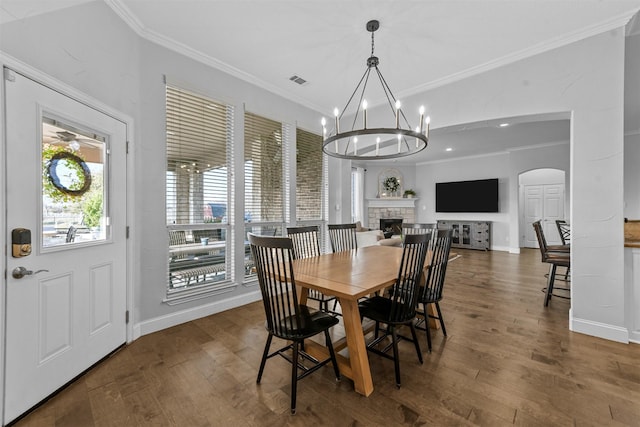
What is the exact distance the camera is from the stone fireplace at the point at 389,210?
906 cm

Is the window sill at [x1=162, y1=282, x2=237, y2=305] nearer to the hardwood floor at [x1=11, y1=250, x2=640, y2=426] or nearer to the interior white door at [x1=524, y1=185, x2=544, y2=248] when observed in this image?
the hardwood floor at [x1=11, y1=250, x2=640, y2=426]

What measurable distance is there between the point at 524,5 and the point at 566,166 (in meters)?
6.13

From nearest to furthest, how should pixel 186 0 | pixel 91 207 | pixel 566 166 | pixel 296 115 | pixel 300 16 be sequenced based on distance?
pixel 91 207 < pixel 186 0 < pixel 300 16 < pixel 296 115 < pixel 566 166

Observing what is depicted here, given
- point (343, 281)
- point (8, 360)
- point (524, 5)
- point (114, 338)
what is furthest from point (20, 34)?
point (524, 5)

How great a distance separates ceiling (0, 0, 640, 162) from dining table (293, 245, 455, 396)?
2273mm

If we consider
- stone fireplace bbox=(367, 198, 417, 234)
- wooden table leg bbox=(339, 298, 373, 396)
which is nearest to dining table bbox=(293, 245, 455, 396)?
wooden table leg bbox=(339, 298, 373, 396)

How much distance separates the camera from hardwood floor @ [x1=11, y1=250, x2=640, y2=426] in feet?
5.12

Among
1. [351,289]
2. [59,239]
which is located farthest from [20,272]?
[351,289]

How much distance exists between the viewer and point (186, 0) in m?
2.24

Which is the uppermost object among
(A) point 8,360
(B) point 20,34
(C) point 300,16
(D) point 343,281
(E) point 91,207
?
(C) point 300,16

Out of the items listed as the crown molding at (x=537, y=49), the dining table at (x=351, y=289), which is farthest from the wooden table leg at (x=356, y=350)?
the crown molding at (x=537, y=49)

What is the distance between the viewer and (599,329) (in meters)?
2.57

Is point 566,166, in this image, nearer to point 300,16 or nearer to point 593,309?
point 593,309

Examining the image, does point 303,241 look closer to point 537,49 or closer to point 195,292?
point 195,292
